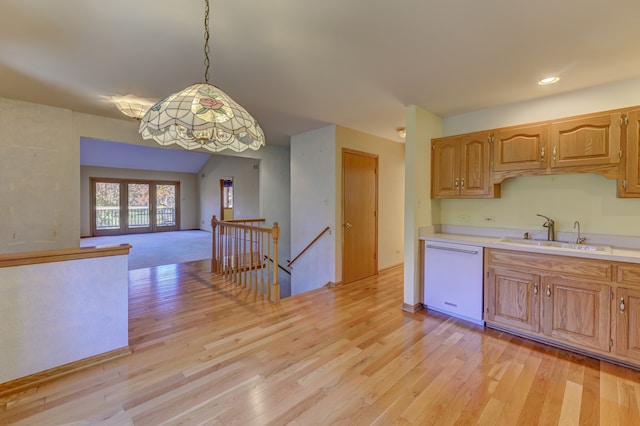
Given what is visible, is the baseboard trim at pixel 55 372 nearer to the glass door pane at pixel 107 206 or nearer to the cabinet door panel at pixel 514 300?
the cabinet door panel at pixel 514 300

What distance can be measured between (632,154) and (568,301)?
1.34 metres

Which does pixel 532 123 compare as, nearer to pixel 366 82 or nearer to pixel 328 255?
pixel 366 82

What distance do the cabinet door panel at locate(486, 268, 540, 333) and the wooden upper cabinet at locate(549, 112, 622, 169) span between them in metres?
1.14

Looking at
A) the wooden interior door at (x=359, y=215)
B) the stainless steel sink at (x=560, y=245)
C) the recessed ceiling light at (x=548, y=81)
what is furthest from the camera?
the wooden interior door at (x=359, y=215)

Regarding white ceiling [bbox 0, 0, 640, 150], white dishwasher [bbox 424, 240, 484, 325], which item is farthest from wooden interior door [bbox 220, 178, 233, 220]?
white dishwasher [bbox 424, 240, 484, 325]

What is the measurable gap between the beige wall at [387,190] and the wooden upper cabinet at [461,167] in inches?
54.5

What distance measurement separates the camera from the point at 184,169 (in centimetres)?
1147

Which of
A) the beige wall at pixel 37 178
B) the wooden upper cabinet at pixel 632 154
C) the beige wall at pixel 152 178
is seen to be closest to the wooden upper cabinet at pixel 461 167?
the wooden upper cabinet at pixel 632 154

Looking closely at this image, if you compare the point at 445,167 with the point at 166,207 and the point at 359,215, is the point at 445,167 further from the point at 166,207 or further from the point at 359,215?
the point at 166,207

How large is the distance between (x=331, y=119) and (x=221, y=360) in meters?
3.19

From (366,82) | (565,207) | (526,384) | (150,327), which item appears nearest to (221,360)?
(150,327)

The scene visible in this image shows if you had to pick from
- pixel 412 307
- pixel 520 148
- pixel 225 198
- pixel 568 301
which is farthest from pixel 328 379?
pixel 225 198

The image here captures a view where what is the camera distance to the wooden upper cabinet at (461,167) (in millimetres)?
3145

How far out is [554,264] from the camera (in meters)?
2.51
